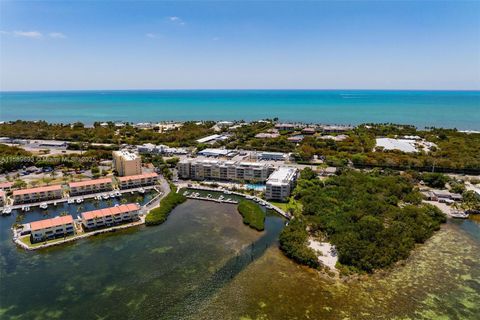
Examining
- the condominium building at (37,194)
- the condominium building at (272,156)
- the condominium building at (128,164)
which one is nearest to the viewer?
the condominium building at (37,194)

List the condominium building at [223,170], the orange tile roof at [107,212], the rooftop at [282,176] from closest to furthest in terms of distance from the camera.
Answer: the orange tile roof at [107,212], the rooftop at [282,176], the condominium building at [223,170]

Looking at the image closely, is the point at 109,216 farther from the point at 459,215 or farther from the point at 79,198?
the point at 459,215

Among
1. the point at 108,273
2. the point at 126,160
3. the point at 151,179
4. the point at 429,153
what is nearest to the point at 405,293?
the point at 108,273

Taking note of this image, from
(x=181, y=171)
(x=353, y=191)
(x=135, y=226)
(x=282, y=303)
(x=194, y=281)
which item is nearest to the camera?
(x=282, y=303)

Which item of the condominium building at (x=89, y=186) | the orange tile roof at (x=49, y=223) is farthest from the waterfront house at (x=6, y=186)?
the orange tile roof at (x=49, y=223)

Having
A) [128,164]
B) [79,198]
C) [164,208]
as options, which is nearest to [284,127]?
[128,164]

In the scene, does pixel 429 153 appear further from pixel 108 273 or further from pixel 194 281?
pixel 108 273

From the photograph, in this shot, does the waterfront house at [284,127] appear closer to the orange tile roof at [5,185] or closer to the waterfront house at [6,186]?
the orange tile roof at [5,185]
